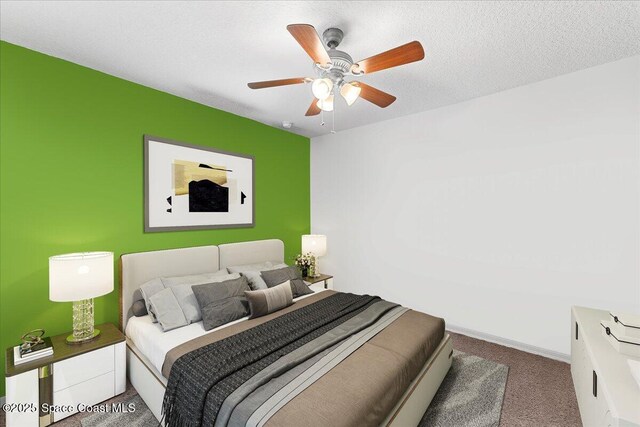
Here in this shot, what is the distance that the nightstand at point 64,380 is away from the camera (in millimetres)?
1788

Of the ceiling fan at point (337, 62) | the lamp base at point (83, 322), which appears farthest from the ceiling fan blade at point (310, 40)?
the lamp base at point (83, 322)

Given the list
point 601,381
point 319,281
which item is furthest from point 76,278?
point 601,381

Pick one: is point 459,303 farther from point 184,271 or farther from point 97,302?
point 97,302

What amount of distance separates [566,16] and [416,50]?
47.1 inches

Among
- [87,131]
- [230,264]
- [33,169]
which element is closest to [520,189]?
[230,264]

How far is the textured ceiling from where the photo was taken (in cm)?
176

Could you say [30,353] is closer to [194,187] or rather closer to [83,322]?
[83,322]

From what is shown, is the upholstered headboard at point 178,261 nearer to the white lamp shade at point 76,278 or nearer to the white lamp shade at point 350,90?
the white lamp shade at point 76,278

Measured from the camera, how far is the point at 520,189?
2.92 metres

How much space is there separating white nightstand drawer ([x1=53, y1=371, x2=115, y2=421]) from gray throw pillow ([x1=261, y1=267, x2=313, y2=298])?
1.44 m

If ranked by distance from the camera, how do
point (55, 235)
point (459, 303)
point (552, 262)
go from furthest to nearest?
point (459, 303) < point (552, 262) < point (55, 235)

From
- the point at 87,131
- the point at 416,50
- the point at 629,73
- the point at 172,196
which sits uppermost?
the point at 629,73

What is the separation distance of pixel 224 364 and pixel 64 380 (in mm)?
1309

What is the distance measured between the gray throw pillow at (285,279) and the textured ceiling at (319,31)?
1952 millimetres
